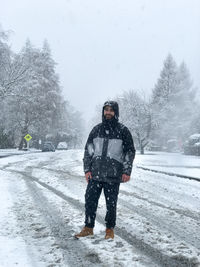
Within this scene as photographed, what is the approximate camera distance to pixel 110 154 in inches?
161

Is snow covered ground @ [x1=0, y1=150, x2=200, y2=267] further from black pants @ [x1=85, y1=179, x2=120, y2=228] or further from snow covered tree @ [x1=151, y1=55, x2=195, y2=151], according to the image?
snow covered tree @ [x1=151, y1=55, x2=195, y2=151]

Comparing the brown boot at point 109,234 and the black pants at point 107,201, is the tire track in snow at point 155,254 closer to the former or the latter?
the brown boot at point 109,234

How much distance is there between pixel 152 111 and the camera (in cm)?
3666

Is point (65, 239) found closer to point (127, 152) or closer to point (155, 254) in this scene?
point (155, 254)

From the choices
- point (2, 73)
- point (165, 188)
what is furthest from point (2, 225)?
point (2, 73)

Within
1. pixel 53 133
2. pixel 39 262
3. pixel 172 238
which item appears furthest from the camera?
pixel 53 133

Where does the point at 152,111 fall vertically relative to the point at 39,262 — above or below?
above

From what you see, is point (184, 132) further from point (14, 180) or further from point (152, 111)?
point (14, 180)

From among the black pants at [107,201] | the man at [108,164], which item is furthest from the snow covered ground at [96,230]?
the man at [108,164]

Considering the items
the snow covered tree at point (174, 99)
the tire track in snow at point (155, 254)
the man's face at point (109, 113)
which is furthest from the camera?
the snow covered tree at point (174, 99)

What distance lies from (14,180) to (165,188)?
4.68 metres

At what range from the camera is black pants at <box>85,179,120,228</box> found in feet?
13.3

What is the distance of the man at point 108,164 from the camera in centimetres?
404

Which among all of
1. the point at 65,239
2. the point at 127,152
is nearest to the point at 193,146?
the point at 127,152
